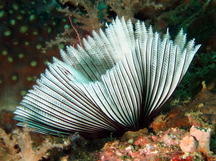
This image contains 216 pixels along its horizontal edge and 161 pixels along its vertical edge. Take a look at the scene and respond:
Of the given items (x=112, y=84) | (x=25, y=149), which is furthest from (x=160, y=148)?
(x=25, y=149)

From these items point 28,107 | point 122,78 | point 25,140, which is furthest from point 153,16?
point 25,140

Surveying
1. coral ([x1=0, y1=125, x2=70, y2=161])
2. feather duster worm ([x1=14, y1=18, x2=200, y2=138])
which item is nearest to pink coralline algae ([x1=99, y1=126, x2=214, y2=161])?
feather duster worm ([x1=14, y1=18, x2=200, y2=138])

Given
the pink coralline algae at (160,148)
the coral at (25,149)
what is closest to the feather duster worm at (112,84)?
the pink coralline algae at (160,148)

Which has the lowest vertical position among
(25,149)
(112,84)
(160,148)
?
(160,148)

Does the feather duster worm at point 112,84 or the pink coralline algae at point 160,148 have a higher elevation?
the feather duster worm at point 112,84

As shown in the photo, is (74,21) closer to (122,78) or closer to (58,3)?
(58,3)

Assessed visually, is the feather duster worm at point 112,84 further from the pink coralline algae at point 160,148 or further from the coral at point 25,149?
the coral at point 25,149

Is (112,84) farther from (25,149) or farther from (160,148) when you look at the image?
(25,149)

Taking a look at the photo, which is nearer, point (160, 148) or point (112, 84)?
point (160, 148)
